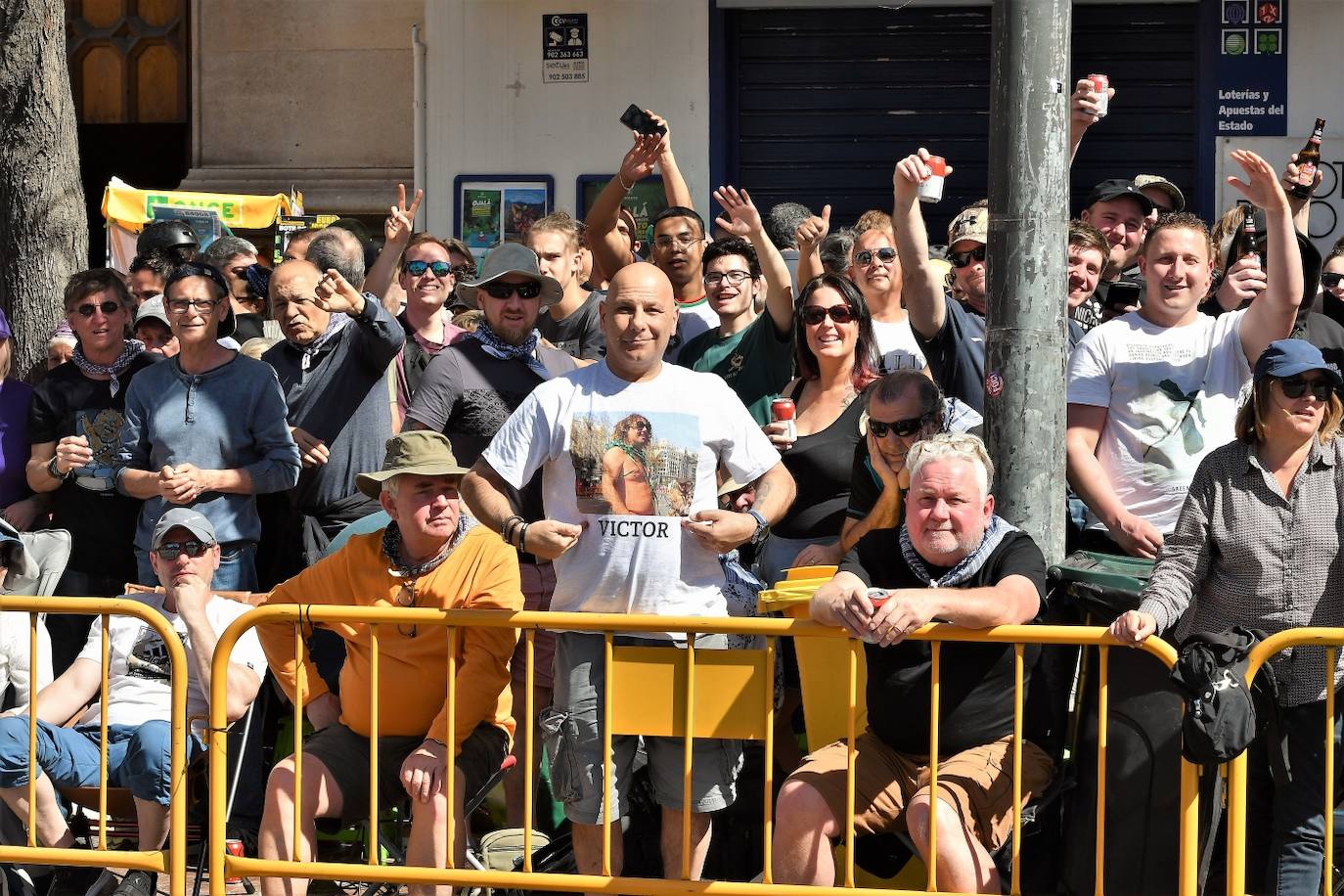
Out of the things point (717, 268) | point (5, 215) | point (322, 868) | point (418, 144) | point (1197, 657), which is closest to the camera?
point (1197, 657)

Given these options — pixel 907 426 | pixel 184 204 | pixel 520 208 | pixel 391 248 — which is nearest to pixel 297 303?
pixel 391 248

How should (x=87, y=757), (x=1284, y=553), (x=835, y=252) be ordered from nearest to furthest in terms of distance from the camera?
(x=1284, y=553) → (x=87, y=757) → (x=835, y=252)

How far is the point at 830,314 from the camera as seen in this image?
6.23 m

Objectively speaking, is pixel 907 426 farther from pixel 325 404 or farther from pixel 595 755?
pixel 325 404

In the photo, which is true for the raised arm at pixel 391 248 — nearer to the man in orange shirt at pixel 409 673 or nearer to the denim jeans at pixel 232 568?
the denim jeans at pixel 232 568

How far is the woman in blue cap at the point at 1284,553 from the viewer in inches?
203

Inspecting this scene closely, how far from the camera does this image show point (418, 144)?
12383 mm

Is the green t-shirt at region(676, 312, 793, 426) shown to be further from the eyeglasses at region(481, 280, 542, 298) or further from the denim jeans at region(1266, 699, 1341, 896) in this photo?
the denim jeans at region(1266, 699, 1341, 896)

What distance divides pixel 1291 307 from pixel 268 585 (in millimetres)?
4112

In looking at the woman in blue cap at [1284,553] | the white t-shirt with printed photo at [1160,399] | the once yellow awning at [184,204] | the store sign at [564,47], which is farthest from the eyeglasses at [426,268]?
the store sign at [564,47]

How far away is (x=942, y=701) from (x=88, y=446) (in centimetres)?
382

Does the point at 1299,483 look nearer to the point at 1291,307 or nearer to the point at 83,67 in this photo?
the point at 1291,307

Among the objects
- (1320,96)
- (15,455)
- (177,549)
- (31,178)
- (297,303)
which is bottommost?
(177,549)

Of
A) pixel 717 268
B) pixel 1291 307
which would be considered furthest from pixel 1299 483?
pixel 717 268
